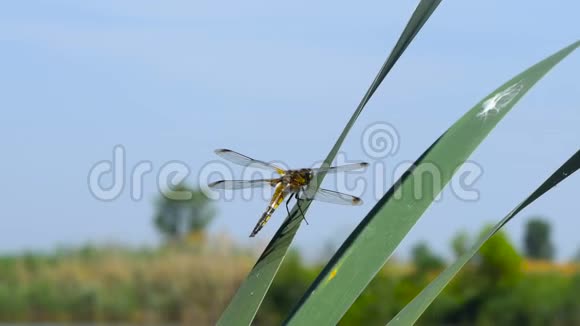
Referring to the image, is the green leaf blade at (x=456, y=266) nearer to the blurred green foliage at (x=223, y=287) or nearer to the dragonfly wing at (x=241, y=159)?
the dragonfly wing at (x=241, y=159)

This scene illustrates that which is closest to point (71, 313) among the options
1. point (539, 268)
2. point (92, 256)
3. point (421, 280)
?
point (92, 256)

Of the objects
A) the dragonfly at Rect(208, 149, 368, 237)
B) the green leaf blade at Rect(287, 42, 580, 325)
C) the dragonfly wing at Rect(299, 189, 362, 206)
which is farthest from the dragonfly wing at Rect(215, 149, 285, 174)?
the green leaf blade at Rect(287, 42, 580, 325)

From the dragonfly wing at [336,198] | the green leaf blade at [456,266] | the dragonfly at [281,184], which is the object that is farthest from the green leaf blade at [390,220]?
the dragonfly wing at [336,198]

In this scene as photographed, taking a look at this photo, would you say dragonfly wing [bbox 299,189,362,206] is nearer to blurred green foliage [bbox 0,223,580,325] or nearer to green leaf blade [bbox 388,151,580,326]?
green leaf blade [bbox 388,151,580,326]

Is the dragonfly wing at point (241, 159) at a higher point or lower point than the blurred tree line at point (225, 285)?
→ higher

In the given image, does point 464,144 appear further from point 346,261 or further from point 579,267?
point 579,267

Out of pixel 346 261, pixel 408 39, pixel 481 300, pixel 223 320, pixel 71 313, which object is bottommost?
pixel 71 313

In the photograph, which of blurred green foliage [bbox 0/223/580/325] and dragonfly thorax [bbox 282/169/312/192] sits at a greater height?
dragonfly thorax [bbox 282/169/312/192]
